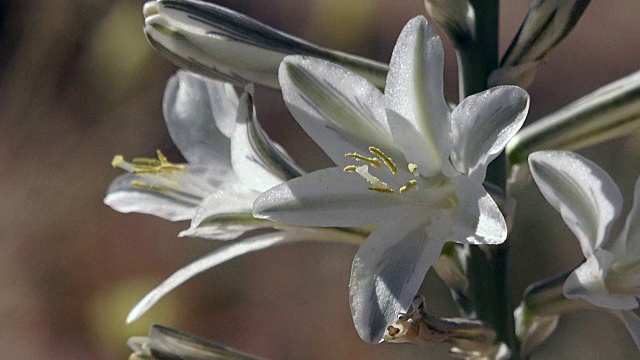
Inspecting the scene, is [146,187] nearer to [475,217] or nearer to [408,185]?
[408,185]

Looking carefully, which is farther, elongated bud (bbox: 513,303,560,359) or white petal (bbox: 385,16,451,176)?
elongated bud (bbox: 513,303,560,359)

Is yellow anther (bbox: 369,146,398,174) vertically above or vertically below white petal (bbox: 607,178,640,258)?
above

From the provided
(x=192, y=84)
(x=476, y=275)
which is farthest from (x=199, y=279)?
(x=476, y=275)

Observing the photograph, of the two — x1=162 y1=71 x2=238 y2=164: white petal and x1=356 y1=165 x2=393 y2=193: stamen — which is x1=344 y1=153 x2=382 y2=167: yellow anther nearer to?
x1=356 y1=165 x2=393 y2=193: stamen

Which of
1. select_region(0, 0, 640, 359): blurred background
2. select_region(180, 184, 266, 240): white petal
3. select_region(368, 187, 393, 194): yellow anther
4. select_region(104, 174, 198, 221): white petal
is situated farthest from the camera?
select_region(0, 0, 640, 359): blurred background

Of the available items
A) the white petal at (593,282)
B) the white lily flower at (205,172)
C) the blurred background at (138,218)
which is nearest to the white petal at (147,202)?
the white lily flower at (205,172)

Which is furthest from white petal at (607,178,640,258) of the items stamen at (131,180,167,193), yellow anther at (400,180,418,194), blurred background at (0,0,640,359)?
blurred background at (0,0,640,359)

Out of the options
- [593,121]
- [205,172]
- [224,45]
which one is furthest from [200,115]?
[593,121]

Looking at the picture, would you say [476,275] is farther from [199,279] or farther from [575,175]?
[199,279]
